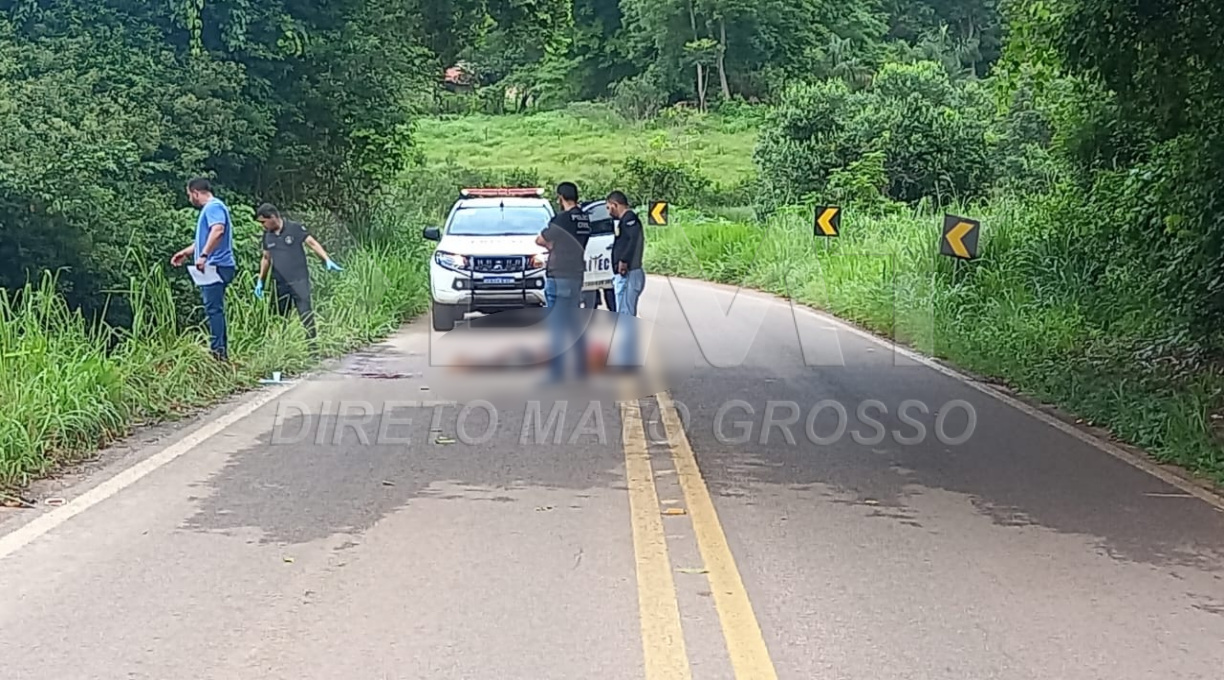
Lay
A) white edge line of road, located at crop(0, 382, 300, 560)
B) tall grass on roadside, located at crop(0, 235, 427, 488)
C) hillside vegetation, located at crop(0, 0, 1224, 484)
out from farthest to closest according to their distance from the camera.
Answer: hillside vegetation, located at crop(0, 0, 1224, 484), tall grass on roadside, located at crop(0, 235, 427, 488), white edge line of road, located at crop(0, 382, 300, 560)

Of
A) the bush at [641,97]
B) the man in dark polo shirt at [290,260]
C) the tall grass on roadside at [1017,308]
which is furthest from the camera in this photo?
the bush at [641,97]

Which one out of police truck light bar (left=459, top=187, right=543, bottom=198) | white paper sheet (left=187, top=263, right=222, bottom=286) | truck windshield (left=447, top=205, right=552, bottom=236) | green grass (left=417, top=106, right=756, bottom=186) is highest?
green grass (left=417, top=106, right=756, bottom=186)

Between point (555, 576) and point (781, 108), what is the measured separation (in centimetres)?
3236

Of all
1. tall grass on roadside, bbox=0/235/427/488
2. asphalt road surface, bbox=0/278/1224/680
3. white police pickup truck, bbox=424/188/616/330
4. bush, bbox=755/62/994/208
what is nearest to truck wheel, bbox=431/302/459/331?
white police pickup truck, bbox=424/188/616/330

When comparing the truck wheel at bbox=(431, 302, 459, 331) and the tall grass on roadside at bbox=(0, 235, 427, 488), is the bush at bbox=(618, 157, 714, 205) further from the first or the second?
the tall grass on roadside at bbox=(0, 235, 427, 488)

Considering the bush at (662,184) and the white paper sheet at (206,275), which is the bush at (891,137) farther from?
the white paper sheet at (206,275)

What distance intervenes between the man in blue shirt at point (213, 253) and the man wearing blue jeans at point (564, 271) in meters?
3.02

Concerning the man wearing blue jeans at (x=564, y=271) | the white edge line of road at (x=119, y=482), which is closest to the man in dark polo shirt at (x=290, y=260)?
the man wearing blue jeans at (x=564, y=271)

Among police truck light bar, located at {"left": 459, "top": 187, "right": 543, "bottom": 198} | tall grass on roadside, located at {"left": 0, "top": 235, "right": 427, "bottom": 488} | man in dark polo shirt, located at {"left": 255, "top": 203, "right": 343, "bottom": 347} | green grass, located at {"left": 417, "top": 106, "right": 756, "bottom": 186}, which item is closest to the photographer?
tall grass on roadside, located at {"left": 0, "top": 235, "right": 427, "bottom": 488}

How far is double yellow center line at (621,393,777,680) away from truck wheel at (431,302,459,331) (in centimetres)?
868

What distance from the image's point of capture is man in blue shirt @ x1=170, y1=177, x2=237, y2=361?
513 inches

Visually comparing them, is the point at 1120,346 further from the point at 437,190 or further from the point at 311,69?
the point at 437,190

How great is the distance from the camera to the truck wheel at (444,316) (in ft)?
59.5

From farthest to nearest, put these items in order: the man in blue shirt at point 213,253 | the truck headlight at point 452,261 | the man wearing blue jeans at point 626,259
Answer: the truck headlight at point 452,261
the man wearing blue jeans at point 626,259
the man in blue shirt at point 213,253
